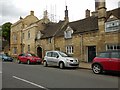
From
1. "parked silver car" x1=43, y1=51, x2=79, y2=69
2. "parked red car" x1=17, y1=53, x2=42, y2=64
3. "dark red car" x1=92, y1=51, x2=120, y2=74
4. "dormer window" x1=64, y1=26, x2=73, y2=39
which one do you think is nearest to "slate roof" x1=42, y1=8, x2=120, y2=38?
"dormer window" x1=64, y1=26, x2=73, y2=39

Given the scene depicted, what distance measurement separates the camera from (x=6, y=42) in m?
75.4

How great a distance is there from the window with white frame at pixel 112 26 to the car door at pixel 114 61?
26.2 ft

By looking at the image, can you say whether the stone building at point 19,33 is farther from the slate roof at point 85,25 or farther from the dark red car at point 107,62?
the dark red car at point 107,62

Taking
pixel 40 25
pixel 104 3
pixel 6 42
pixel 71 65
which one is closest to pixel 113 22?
pixel 104 3

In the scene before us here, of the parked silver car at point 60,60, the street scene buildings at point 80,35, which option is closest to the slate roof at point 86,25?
the street scene buildings at point 80,35

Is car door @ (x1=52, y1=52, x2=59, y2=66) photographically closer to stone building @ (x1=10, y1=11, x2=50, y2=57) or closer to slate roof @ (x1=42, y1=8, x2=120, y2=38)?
slate roof @ (x1=42, y1=8, x2=120, y2=38)

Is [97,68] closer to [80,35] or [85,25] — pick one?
[80,35]

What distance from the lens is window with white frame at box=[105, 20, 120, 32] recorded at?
21795 millimetres

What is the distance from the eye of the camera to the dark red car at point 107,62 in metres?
13.9

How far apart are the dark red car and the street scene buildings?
291 inches

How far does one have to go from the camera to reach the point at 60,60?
20078 mm

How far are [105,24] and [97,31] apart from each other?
1452 millimetres

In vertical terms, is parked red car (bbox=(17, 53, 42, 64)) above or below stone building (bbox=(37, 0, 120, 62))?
below

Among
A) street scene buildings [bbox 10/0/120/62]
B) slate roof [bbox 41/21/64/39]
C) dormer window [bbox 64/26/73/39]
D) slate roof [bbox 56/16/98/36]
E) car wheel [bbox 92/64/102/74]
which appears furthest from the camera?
slate roof [bbox 41/21/64/39]
